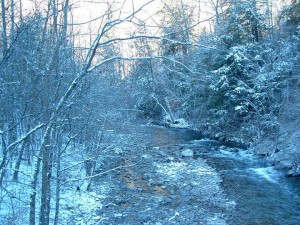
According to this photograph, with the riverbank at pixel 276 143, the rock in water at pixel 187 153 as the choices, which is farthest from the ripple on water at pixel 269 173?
the rock in water at pixel 187 153

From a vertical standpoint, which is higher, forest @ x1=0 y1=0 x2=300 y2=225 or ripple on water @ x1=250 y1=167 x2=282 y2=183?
forest @ x1=0 y1=0 x2=300 y2=225

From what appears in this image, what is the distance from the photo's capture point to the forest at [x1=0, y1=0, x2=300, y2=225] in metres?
3.93

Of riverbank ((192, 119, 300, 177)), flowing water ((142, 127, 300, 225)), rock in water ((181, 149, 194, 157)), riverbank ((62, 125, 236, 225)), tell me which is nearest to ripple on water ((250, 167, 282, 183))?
flowing water ((142, 127, 300, 225))

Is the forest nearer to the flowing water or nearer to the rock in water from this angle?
the flowing water

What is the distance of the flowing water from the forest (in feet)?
3.11

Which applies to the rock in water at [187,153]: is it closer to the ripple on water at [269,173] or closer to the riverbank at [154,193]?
the riverbank at [154,193]

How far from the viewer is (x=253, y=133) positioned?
1675 cm

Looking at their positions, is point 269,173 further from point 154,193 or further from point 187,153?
point 154,193

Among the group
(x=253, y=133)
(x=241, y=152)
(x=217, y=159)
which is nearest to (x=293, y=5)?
(x=253, y=133)

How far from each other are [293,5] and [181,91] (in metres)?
9.59

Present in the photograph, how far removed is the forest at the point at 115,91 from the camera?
12.9ft

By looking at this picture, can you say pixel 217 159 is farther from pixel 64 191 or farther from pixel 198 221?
pixel 64 191

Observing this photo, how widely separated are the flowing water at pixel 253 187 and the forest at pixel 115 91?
0.95 meters

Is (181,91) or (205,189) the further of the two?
(181,91)
